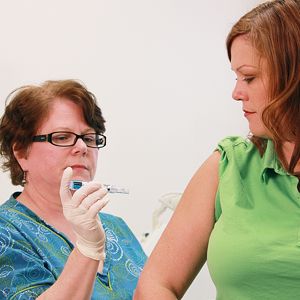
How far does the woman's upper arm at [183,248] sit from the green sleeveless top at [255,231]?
29mm

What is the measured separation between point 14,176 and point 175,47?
1.39 meters

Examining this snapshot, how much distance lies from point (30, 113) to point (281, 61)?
0.86m

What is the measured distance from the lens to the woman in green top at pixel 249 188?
0.98 metres

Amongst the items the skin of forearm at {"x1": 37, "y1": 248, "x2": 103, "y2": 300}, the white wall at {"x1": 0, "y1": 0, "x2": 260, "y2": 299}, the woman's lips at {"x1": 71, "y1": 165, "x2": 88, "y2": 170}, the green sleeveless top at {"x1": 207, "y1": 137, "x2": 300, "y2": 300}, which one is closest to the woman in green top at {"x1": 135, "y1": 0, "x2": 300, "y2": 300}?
the green sleeveless top at {"x1": 207, "y1": 137, "x2": 300, "y2": 300}

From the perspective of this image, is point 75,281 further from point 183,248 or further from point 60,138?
point 60,138

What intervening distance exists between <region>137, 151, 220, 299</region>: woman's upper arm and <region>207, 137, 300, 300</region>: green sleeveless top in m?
0.03

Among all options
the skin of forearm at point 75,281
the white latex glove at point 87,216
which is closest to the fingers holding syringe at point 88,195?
the white latex glove at point 87,216

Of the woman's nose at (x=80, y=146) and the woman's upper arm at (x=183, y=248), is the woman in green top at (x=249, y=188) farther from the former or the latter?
the woman's nose at (x=80, y=146)

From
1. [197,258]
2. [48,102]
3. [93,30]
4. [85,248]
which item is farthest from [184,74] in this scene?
[197,258]

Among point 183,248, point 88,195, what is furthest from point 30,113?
point 183,248

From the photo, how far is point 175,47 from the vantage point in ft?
9.19

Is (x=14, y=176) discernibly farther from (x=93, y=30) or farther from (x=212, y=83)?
(x=212, y=83)

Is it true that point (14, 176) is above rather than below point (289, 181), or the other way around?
below

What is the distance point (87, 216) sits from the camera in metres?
1.32
